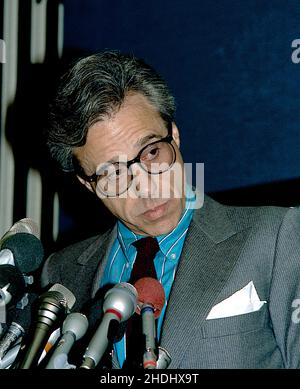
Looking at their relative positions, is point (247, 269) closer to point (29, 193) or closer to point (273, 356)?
point (273, 356)

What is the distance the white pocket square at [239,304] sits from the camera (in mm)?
1604

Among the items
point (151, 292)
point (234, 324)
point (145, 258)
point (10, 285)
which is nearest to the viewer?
point (10, 285)

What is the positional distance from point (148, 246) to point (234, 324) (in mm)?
382

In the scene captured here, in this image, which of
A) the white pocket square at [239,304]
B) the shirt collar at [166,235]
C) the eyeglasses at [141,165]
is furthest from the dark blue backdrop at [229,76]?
the white pocket square at [239,304]

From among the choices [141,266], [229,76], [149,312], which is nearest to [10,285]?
[149,312]

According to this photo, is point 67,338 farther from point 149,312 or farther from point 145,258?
point 145,258

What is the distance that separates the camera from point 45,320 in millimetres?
1163

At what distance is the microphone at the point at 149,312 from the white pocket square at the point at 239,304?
0.26 meters

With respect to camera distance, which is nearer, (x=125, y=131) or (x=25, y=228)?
(x=25, y=228)

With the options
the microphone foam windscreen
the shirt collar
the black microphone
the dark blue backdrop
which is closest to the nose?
the shirt collar

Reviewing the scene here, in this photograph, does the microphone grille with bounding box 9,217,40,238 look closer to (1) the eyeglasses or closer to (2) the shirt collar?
(1) the eyeglasses

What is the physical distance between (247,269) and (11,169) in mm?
A: 1877

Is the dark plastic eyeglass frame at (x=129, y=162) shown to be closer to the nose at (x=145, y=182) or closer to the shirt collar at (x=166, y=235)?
the nose at (x=145, y=182)

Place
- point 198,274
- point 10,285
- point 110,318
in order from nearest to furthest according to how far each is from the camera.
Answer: point 110,318
point 10,285
point 198,274
